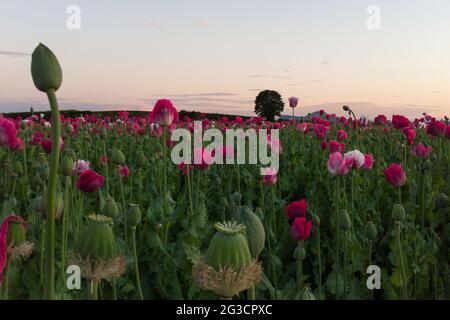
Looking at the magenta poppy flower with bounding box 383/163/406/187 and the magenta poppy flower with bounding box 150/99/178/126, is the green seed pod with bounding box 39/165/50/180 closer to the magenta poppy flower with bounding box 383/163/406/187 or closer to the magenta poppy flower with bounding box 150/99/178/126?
the magenta poppy flower with bounding box 150/99/178/126

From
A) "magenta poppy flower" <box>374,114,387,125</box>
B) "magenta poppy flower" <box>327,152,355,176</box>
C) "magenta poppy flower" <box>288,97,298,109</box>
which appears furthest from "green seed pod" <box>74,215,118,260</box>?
"magenta poppy flower" <box>288,97,298,109</box>

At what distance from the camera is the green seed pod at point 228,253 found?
0.90m

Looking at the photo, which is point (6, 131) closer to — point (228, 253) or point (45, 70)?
point (45, 70)

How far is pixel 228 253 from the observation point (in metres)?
0.90

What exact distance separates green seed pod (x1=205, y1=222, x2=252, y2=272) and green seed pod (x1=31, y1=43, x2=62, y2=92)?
41 cm

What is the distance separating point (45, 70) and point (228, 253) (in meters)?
0.47

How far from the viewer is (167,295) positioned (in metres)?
2.12

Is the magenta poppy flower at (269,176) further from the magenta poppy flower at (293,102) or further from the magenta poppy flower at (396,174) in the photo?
the magenta poppy flower at (293,102)

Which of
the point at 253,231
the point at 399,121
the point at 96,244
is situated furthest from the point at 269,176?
the point at 399,121

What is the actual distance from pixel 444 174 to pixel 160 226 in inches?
133

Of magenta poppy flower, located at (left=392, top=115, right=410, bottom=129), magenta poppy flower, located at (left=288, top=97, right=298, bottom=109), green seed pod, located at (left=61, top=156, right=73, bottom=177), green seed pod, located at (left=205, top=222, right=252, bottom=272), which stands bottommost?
green seed pod, located at (left=205, top=222, right=252, bottom=272)

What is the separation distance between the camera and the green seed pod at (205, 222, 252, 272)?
2.96 ft

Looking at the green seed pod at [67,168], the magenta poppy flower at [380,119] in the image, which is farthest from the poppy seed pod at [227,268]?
the magenta poppy flower at [380,119]

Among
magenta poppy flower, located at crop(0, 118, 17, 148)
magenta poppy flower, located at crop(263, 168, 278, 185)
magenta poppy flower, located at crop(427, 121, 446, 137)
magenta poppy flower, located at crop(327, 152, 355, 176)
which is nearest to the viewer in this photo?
magenta poppy flower, located at crop(0, 118, 17, 148)
